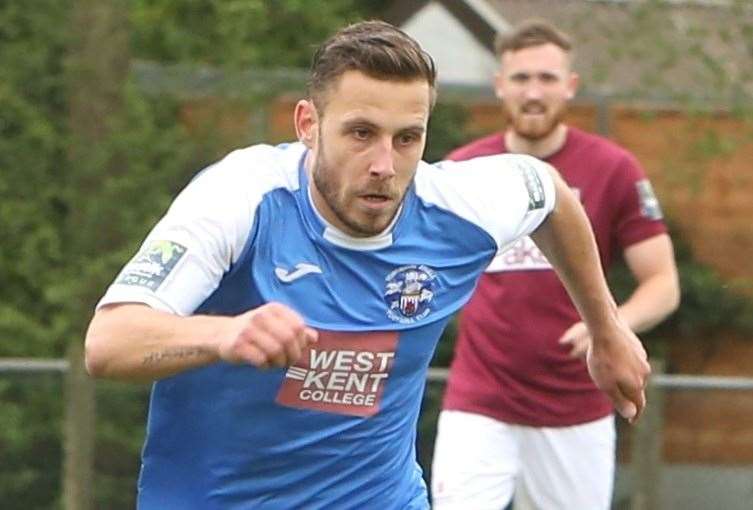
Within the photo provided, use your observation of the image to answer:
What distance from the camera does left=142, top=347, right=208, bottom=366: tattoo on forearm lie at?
3.75 meters

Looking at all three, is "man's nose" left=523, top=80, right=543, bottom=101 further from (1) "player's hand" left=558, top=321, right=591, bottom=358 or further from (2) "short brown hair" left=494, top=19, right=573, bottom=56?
(1) "player's hand" left=558, top=321, right=591, bottom=358

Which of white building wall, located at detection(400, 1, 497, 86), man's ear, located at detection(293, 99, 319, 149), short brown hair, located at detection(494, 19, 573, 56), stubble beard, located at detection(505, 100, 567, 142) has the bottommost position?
man's ear, located at detection(293, 99, 319, 149)

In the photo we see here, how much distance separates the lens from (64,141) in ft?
34.0

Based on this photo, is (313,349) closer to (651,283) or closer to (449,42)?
(651,283)

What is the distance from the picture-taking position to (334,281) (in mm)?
4496

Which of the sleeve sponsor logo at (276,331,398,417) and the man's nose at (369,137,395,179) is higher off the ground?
the man's nose at (369,137,395,179)

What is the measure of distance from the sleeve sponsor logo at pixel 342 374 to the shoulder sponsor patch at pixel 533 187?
0.56m

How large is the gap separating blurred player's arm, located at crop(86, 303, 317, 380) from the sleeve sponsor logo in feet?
2.01

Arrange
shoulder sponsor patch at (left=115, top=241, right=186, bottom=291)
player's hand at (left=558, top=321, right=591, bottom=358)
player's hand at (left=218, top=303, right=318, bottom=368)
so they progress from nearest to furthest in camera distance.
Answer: player's hand at (left=218, top=303, right=318, bottom=368) → shoulder sponsor patch at (left=115, top=241, right=186, bottom=291) → player's hand at (left=558, top=321, right=591, bottom=358)

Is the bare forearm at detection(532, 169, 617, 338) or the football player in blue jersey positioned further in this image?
the bare forearm at detection(532, 169, 617, 338)

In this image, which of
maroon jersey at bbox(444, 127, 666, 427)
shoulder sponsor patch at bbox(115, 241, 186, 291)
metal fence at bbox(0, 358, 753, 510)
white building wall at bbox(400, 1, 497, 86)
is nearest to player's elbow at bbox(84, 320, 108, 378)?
shoulder sponsor patch at bbox(115, 241, 186, 291)

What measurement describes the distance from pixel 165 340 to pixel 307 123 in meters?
0.95

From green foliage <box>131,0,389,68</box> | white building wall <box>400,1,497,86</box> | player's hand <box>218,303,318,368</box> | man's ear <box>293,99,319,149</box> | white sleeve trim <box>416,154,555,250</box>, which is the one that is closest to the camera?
player's hand <box>218,303,318,368</box>

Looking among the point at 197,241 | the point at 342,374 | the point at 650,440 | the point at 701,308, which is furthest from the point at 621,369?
the point at 701,308
